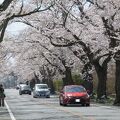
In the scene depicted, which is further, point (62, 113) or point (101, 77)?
point (101, 77)

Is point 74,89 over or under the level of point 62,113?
over

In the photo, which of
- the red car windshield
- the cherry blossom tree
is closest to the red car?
the red car windshield

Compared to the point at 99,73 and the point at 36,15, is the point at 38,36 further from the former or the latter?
the point at 99,73

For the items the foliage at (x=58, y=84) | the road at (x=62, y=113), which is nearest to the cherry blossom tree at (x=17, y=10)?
the road at (x=62, y=113)

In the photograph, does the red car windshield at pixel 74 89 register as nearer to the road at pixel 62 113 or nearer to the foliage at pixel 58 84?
the road at pixel 62 113

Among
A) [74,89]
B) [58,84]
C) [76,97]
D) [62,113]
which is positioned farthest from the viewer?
[58,84]

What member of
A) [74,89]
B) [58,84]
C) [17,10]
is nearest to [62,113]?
[74,89]

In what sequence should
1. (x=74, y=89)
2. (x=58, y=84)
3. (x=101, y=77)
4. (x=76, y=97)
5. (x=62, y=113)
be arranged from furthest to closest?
(x=58, y=84)
(x=101, y=77)
(x=74, y=89)
(x=76, y=97)
(x=62, y=113)

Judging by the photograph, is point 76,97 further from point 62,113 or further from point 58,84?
point 58,84

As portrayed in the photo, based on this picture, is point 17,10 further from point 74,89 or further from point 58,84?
point 58,84

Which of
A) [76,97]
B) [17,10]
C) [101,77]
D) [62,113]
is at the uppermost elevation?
[17,10]

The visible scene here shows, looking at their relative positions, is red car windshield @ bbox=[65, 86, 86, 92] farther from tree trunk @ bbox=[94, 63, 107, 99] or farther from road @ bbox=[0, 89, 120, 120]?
tree trunk @ bbox=[94, 63, 107, 99]

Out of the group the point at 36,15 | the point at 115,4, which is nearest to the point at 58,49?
the point at 36,15

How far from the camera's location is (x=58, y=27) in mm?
44406
